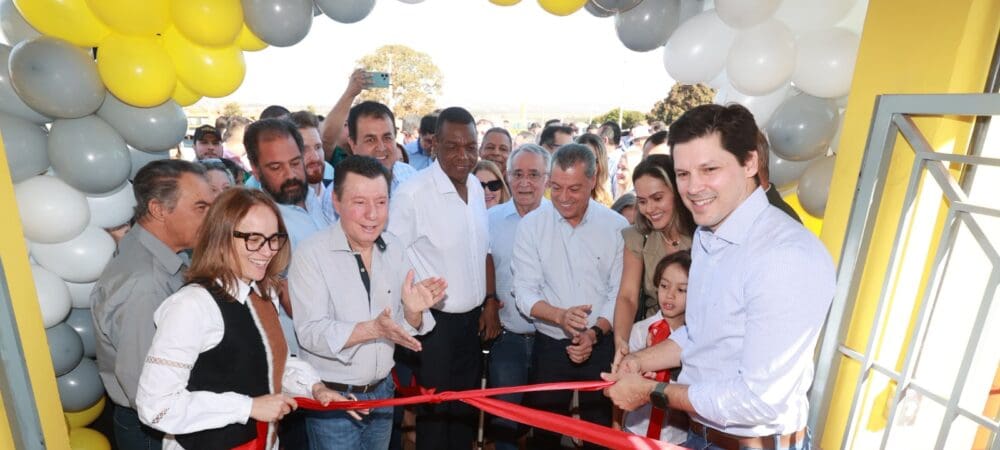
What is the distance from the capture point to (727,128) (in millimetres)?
1799

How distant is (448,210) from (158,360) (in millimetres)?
1895

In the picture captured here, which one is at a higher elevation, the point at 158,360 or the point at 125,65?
the point at 125,65

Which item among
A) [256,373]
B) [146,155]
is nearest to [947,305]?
[256,373]

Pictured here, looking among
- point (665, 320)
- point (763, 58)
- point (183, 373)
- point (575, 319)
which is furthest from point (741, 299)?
point (763, 58)

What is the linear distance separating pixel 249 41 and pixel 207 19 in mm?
445

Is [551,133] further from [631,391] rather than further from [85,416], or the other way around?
[85,416]

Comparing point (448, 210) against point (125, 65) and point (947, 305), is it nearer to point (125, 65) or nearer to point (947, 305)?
point (125, 65)

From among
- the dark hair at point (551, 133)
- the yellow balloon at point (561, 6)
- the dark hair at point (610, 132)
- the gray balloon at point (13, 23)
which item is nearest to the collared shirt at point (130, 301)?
the gray balloon at point (13, 23)

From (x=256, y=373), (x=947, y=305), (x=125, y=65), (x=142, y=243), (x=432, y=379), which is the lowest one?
(x=432, y=379)

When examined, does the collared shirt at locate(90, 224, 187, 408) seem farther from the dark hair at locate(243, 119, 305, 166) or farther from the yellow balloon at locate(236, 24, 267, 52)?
the yellow balloon at locate(236, 24, 267, 52)

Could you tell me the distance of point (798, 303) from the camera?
1645 mm

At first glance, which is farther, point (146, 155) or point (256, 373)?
point (146, 155)

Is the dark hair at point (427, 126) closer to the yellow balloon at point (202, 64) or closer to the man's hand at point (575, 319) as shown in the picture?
the yellow balloon at point (202, 64)

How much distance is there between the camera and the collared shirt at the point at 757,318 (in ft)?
5.45
